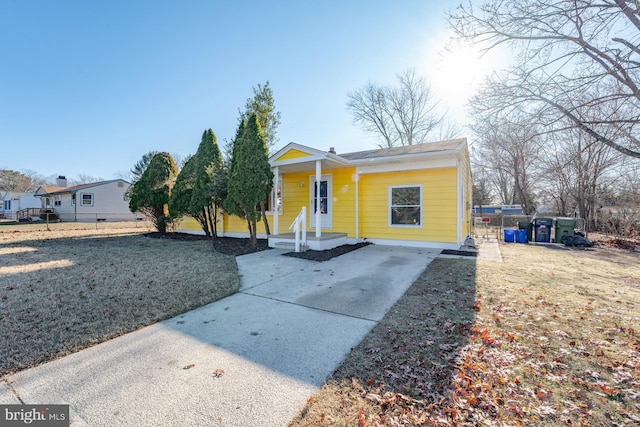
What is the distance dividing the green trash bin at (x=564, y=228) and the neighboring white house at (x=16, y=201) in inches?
2052

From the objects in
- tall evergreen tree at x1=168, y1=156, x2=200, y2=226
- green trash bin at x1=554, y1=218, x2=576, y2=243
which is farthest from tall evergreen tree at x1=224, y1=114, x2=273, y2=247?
green trash bin at x1=554, y1=218, x2=576, y2=243

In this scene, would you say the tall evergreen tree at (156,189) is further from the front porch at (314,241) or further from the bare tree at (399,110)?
the bare tree at (399,110)

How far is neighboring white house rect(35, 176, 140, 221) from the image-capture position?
85.3 feet

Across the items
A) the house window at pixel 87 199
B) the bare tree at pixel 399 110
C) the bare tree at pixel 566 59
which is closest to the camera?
the bare tree at pixel 566 59

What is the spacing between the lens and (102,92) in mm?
12375

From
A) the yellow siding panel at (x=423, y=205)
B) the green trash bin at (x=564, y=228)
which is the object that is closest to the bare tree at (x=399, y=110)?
the green trash bin at (x=564, y=228)

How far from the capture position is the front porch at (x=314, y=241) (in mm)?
8422

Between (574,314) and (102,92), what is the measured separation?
17542 millimetres

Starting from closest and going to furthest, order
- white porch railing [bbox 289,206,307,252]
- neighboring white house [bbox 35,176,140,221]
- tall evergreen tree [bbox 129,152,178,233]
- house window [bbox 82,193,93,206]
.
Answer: white porch railing [bbox 289,206,307,252], tall evergreen tree [bbox 129,152,178,233], neighboring white house [bbox 35,176,140,221], house window [bbox 82,193,93,206]

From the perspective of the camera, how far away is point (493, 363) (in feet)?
8.47

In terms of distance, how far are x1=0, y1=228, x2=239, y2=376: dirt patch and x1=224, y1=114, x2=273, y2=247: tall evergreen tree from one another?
198cm

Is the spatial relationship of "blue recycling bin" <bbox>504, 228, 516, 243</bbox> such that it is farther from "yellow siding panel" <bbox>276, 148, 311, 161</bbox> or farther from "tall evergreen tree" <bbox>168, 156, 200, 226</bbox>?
"tall evergreen tree" <bbox>168, 156, 200, 226</bbox>

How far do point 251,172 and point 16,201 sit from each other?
160 ft

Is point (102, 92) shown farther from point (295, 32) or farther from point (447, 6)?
point (447, 6)
